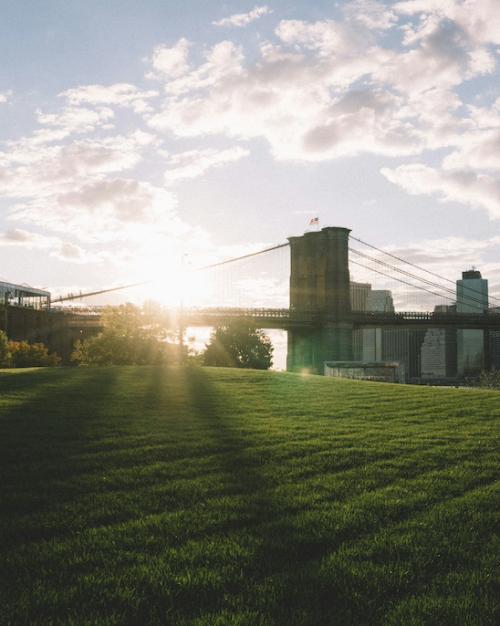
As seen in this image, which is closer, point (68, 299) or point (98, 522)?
point (98, 522)

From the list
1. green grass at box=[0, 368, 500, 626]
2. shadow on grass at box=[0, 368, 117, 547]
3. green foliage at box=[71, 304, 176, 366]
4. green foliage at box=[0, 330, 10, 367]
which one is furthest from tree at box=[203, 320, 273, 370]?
green grass at box=[0, 368, 500, 626]

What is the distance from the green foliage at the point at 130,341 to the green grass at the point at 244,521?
131ft

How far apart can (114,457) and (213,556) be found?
16.4 ft

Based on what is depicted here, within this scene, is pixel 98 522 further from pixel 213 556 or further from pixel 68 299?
pixel 68 299

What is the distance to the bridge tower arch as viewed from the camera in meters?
91.4

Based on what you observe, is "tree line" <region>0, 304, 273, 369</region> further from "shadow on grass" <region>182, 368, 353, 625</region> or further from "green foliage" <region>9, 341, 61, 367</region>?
"shadow on grass" <region>182, 368, 353, 625</region>

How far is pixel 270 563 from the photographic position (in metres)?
5.75

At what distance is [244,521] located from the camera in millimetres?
7098

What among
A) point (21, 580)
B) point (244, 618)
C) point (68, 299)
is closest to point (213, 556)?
point (244, 618)

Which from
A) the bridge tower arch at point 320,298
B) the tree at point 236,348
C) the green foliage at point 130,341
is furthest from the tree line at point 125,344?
the bridge tower arch at point 320,298

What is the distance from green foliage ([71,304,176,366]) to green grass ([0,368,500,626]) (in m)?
40.0

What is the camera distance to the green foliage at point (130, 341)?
55.3 m

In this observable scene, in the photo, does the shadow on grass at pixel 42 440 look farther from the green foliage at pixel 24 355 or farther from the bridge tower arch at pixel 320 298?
the bridge tower arch at pixel 320 298

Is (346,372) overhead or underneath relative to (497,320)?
underneath
